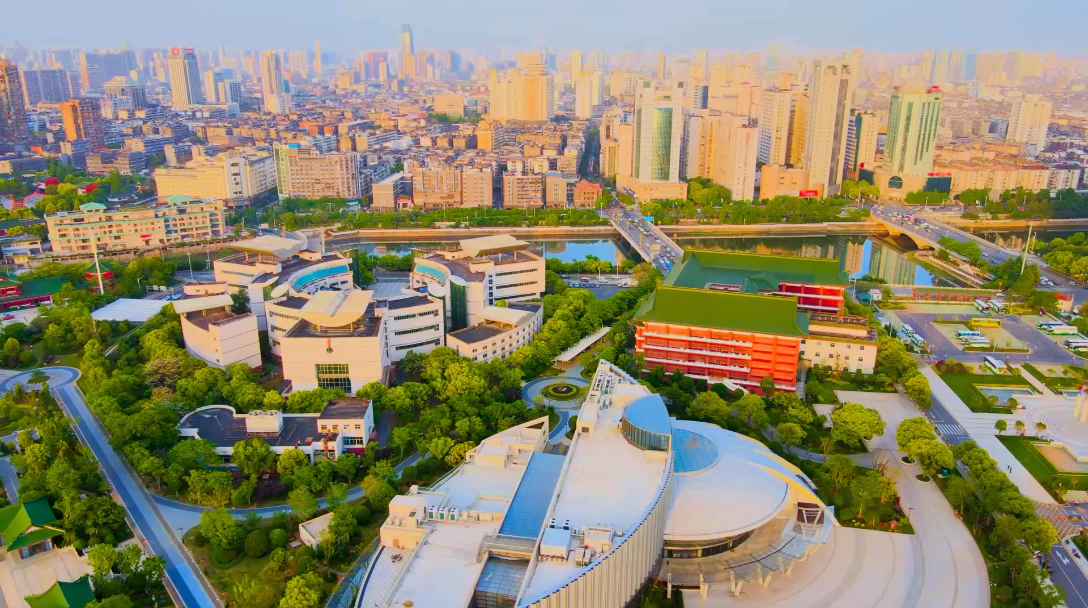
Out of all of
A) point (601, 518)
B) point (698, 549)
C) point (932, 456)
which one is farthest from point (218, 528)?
point (932, 456)

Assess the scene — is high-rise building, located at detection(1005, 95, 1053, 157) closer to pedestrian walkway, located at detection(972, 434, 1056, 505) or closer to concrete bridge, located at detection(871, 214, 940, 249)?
concrete bridge, located at detection(871, 214, 940, 249)

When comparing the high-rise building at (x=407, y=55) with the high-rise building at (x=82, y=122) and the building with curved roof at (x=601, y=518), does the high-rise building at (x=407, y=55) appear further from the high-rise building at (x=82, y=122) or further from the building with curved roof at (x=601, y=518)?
the building with curved roof at (x=601, y=518)

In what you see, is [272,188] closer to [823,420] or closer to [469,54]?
[823,420]

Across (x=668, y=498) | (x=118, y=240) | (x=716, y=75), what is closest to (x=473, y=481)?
(x=668, y=498)

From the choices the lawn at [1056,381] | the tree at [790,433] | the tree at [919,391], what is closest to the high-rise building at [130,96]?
the tree at [790,433]

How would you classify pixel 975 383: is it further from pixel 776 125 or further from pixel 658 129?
pixel 776 125
